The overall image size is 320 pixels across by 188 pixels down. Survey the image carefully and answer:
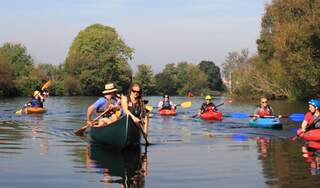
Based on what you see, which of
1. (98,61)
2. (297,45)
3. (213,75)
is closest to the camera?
(297,45)

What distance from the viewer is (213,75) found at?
124 meters

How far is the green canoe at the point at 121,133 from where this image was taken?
452 inches

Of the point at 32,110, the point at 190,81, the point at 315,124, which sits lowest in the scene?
the point at 32,110

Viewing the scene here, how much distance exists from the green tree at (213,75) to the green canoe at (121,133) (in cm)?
11070

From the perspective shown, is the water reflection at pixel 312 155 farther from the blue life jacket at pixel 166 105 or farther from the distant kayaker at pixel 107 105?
the blue life jacket at pixel 166 105

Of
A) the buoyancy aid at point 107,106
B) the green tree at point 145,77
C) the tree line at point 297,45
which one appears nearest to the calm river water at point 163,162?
the buoyancy aid at point 107,106

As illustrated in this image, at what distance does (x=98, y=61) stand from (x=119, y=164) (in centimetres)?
6576

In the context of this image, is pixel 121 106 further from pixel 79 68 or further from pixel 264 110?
pixel 79 68

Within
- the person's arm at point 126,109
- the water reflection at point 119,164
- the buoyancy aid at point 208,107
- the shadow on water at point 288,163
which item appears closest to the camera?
the shadow on water at point 288,163

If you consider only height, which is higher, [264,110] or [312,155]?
[264,110]

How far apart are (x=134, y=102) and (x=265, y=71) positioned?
141 feet

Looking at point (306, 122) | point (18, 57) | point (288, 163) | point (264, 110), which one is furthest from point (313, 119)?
point (18, 57)

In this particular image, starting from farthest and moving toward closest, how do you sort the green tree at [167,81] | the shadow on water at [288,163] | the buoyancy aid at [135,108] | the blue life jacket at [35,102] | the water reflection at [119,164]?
the green tree at [167,81] → the blue life jacket at [35,102] → the buoyancy aid at [135,108] → the water reflection at [119,164] → the shadow on water at [288,163]

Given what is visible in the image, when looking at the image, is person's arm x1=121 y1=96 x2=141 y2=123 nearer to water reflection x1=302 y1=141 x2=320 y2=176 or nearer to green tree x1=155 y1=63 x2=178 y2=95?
water reflection x1=302 y1=141 x2=320 y2=176
